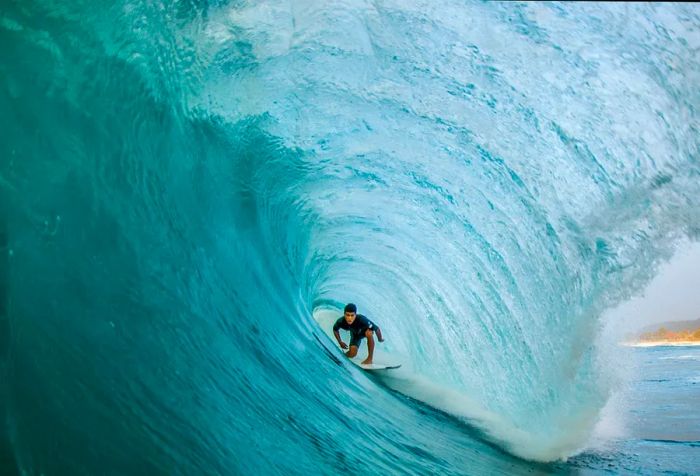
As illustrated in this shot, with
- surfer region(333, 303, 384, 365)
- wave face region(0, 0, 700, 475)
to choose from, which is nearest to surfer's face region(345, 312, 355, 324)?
surfer region(333, 303, 384, 365)

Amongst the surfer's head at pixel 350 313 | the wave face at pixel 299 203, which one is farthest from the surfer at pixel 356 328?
the wave face at pixel 299 203

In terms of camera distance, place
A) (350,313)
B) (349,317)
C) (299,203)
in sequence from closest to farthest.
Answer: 1. (350,313)
2. (349,317)
3. (299,203)

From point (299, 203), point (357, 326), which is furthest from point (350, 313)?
point (299, 203)

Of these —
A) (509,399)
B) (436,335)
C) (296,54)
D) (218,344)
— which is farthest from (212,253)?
(436,335)

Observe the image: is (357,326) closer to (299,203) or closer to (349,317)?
(349,317)

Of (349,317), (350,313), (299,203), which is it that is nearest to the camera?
(350,313)

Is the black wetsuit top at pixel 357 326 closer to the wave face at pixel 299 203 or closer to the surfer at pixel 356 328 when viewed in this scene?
the surfer at pixel 356 328

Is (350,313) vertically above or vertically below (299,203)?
below
